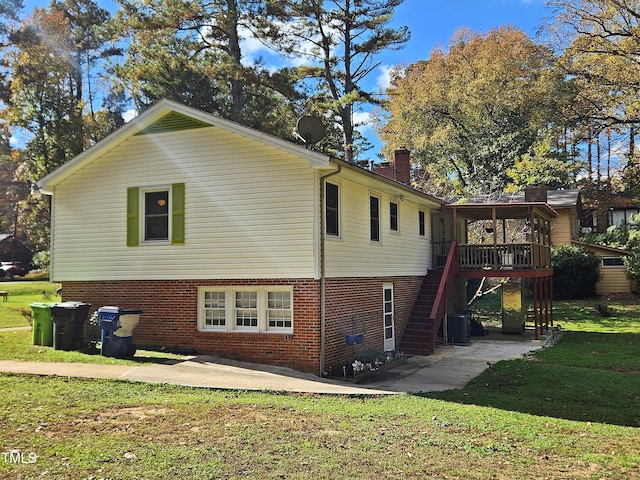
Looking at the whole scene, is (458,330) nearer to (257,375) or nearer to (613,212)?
(257,375)

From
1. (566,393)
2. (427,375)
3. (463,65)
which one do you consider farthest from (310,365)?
(463,65)

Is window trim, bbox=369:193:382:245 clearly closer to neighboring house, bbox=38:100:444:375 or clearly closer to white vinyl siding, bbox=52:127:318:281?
neighboring house, bbox=38:100:444:375

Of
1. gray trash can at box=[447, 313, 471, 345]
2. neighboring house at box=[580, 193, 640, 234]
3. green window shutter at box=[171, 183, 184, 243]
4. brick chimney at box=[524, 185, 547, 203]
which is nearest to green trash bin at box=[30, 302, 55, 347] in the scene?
green window shutter at box=[171, 183, 184, 243]

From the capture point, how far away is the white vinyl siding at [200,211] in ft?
39.0

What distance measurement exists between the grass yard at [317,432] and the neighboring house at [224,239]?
3.07 meters

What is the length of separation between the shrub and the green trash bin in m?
24.1

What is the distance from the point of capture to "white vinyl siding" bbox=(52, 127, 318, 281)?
11898 millimetres

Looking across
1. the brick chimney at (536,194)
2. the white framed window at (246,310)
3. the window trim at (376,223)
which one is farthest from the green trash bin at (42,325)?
the brick chimney at (536,194)

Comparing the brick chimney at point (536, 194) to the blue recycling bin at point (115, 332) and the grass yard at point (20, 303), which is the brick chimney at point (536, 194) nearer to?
the blue recycling bin at point (115, 332)

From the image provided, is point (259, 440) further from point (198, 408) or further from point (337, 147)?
point (337, 147)

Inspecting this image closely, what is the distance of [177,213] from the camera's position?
13039 millimetres

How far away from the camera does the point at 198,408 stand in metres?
A: 8.07

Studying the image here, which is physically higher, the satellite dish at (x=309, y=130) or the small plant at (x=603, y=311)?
the satellite dish at (x=309, y=130)

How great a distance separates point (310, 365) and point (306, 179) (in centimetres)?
403
